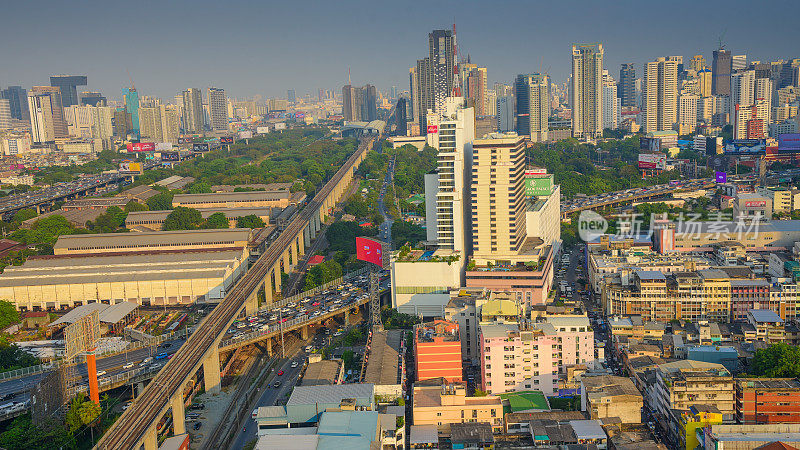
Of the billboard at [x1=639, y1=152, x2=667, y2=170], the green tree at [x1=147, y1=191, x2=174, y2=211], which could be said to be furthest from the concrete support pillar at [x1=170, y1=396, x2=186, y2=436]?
the billboard at [x1=639, y1=152, x2=667, y2=170]

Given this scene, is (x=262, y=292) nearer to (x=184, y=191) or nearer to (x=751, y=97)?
(x=184, y=191)

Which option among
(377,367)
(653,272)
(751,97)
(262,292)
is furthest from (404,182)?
(751,97)

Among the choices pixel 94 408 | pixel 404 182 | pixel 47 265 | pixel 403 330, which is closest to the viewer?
pixel 94 408

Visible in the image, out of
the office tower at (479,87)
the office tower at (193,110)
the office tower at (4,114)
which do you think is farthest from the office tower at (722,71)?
the office tower at (4,114)

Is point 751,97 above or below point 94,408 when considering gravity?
above

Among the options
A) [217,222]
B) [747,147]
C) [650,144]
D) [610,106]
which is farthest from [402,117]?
[217,222]

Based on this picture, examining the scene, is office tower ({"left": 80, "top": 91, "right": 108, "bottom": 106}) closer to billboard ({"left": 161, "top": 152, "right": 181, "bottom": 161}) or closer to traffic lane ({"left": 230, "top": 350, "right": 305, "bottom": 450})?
billboard ({"left": 161, "top": 152, "right": 181, "bottom": 161})

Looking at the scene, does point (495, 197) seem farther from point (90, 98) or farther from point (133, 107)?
point (90, 98)
